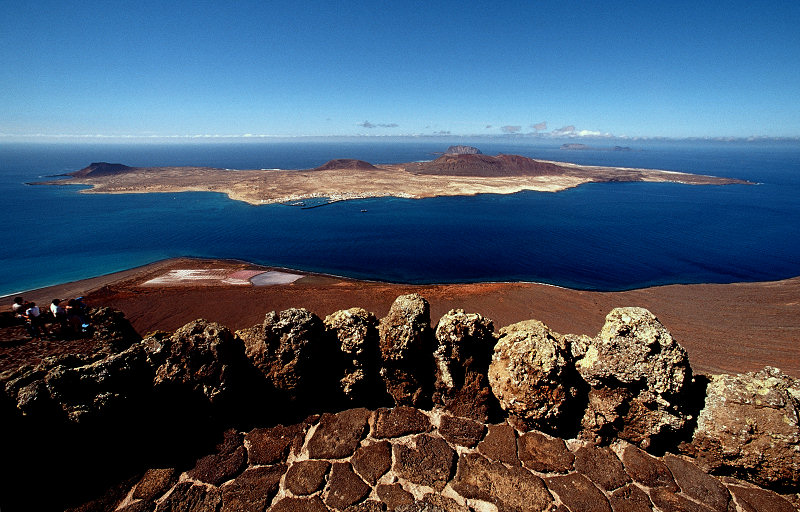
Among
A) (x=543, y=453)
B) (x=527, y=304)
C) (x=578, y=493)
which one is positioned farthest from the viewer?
(x=527, y=304)

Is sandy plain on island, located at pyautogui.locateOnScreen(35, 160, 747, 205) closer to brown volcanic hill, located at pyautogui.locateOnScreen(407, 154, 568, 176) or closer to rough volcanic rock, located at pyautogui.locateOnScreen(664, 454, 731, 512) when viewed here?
brown volcanic hill, located at pyautogui.locateOnScreen(407, 154, 568, 176)

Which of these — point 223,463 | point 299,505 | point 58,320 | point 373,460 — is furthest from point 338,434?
point 58,320

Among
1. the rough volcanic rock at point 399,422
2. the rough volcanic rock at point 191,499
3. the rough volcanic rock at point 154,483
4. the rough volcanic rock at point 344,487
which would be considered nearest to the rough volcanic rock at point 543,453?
the rough volcanic rock at point 399,422

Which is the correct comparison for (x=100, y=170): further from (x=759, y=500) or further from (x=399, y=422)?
(x=759, y=500)

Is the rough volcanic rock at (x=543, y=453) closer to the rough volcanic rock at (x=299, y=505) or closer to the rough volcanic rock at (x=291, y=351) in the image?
the rough volcanic rock at (x=299, y=505)

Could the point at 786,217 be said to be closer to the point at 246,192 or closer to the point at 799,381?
the point at 799,381

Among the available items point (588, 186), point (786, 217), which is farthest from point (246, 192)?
point (786, 217)
